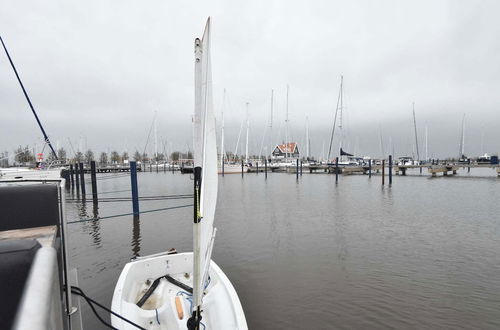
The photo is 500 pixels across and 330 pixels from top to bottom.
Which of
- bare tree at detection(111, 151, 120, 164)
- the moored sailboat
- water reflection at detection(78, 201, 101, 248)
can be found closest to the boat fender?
the moored sailboat

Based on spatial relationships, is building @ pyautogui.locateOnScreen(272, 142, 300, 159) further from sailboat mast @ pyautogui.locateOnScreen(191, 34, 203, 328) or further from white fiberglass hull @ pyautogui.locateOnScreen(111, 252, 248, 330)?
sailboat mast @ pyautogui.locateOnScreen(191, 34, 203, 328)

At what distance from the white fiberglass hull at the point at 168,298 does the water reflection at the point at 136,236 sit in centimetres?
396

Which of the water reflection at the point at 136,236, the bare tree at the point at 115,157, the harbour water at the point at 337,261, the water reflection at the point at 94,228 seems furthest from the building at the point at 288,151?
the bare tree at the point at 115,157

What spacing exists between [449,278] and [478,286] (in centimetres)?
62

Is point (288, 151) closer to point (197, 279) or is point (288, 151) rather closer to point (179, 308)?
point (179, 308)

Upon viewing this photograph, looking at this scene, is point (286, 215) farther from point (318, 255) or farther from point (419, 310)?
point (419, 310)

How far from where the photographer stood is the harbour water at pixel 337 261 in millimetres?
5641

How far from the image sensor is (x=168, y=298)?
496 centimetres

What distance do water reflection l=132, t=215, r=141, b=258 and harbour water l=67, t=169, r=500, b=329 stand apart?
41 mm

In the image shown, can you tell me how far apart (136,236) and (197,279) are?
9784 millimetres

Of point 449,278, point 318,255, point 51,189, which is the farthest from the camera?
point 318,255

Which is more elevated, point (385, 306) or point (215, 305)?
point (215, 305)

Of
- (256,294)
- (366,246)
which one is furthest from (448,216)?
(256,294)

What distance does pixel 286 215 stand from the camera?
15.7 m
